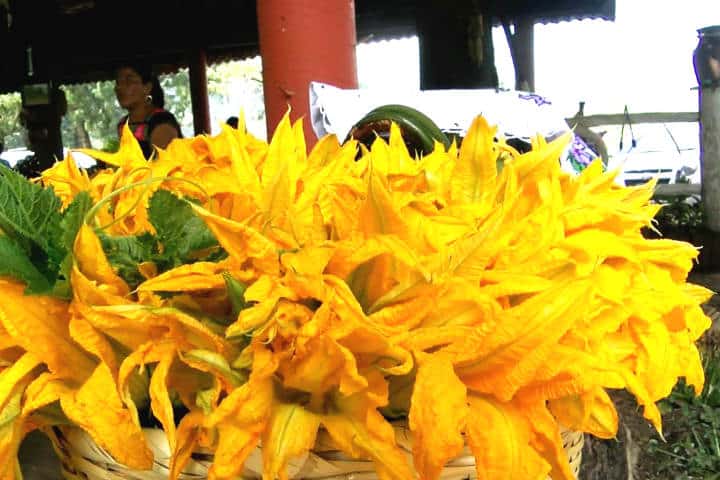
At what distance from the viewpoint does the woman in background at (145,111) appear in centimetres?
280

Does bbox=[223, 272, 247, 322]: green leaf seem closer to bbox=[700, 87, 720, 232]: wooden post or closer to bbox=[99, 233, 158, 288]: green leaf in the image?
bbox=[99, 233, 158, 288]: green leaf

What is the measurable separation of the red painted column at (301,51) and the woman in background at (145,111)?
79 centimetres

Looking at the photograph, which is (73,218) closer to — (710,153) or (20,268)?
(20,268)

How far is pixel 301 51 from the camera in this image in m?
2.03

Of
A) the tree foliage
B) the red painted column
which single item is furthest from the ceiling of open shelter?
the tree foliage

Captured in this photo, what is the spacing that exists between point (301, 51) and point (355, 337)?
1.68 metres

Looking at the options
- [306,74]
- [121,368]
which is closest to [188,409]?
[121,368]

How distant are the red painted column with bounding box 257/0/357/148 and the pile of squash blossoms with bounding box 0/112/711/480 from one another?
1.51 m

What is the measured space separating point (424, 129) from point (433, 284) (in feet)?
1.24

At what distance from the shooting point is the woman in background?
2.80 meters

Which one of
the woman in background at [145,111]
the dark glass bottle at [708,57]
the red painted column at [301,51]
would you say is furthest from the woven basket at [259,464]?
the dark glass bottle at [708,57]

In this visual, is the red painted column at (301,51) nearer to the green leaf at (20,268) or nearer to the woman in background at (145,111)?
the woman in background at (145,111)

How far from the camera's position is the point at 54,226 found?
0.53 metres

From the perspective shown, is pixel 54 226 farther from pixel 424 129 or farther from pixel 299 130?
pixel 424 129
